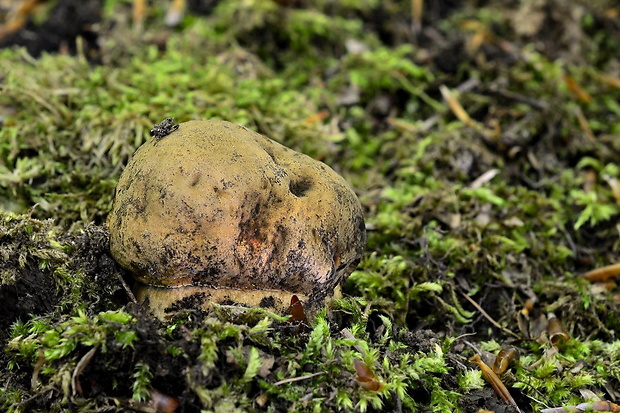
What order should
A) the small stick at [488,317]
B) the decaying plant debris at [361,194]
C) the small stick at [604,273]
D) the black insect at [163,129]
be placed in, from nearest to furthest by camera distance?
the decaying plant debris at [361,194] < the black insect at [163,129] < the small stick at [488,317] < the small stick at [604,273]

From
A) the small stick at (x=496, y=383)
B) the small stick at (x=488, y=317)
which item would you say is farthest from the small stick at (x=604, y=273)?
the small stick at (x=496, y=383)

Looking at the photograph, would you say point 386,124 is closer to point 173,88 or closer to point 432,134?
point 432,134

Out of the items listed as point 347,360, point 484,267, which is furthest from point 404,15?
point 347,360

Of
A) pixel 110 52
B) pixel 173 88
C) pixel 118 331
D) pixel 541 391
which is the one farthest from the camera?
pixel 110 52

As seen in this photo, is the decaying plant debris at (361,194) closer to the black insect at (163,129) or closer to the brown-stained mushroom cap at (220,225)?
the brown-stained mushroom cap at (220,225)

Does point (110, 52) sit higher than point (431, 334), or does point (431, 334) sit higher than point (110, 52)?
point (110, 52)

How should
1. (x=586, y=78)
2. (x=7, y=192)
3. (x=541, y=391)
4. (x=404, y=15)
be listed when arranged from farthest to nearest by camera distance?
(x=404, y=15)
(x=586, y=78)
(x=7, y=192)
(x=541, y=391)

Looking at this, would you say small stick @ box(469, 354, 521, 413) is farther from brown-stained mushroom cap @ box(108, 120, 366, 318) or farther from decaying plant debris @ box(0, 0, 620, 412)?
brown-stained mushroom cap @ box(108, 120, 366, 318)
